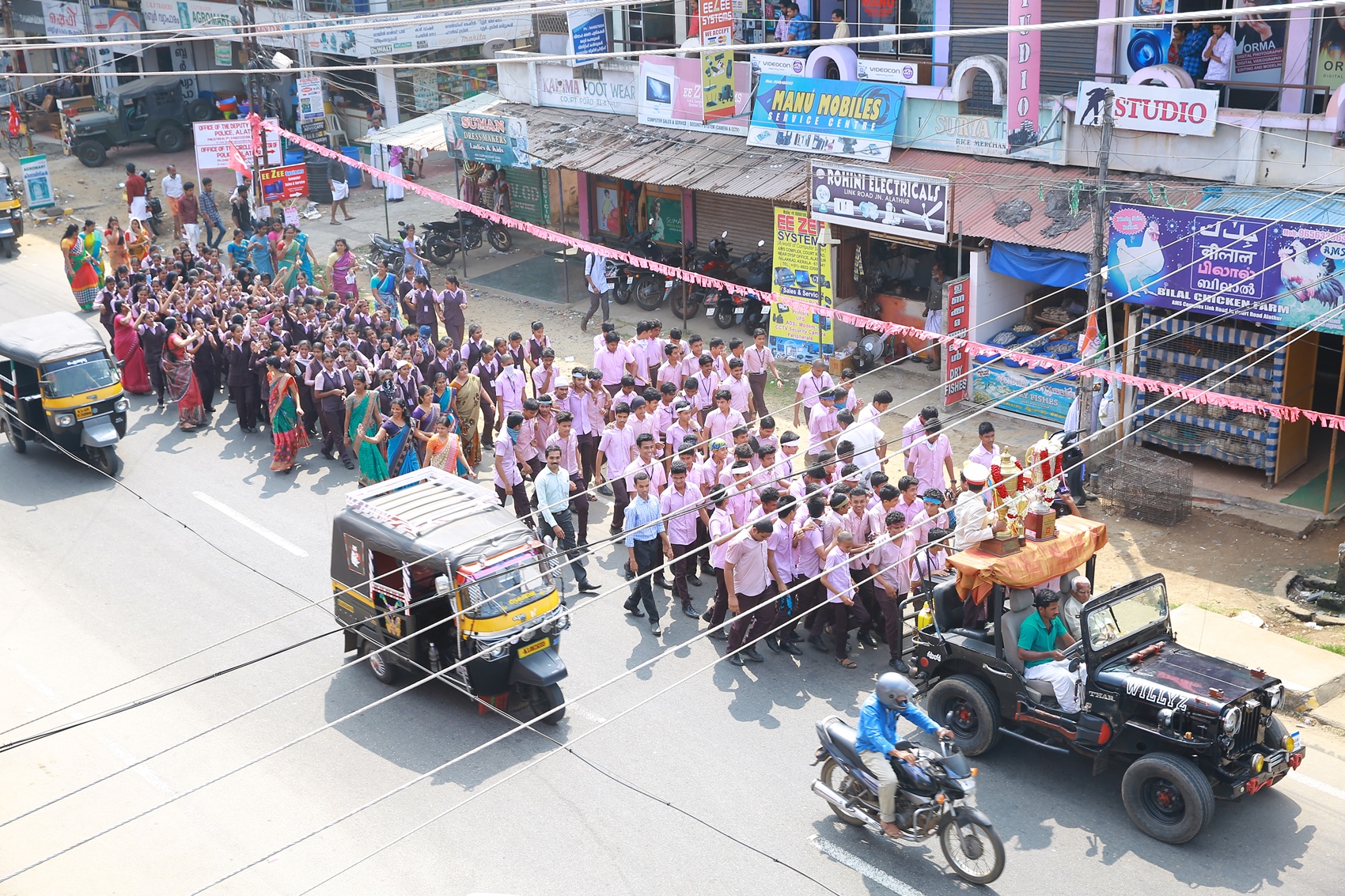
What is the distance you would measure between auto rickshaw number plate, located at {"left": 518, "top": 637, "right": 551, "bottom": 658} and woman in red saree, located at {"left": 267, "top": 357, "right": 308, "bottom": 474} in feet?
23.0

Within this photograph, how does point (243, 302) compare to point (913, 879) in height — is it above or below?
above

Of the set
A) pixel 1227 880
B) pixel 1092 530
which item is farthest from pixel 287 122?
pixel 1227 880

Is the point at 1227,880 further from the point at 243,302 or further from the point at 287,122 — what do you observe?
the point at 287,122

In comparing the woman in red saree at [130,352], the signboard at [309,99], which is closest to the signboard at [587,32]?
the signboard at [309,99]

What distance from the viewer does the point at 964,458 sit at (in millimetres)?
16578

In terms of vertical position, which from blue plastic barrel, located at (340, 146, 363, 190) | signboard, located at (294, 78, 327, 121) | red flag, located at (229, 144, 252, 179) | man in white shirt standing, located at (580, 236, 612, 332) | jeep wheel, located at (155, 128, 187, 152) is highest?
signboard, located at (294, 78, 327, 121)

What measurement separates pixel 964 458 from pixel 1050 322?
3.06 meters

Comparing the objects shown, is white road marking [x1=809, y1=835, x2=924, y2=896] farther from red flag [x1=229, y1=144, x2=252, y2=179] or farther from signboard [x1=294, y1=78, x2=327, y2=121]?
signboard [x1=294, y1=78, x2=327, y2=121]

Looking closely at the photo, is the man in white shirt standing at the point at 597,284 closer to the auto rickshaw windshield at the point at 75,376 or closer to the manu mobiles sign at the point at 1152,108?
the auto rickshaw windshield at the point at 75,376

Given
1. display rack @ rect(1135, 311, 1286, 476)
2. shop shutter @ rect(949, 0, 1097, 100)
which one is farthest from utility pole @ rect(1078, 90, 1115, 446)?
shop shutter @ rect(949, 0, 1097, 100)

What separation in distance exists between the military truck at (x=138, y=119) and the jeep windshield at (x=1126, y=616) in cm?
3260

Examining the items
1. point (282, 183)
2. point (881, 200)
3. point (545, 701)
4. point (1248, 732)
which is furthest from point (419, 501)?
point (282, 183)

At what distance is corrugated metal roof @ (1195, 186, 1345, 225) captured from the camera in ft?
47.2

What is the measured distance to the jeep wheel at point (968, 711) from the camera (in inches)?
400
